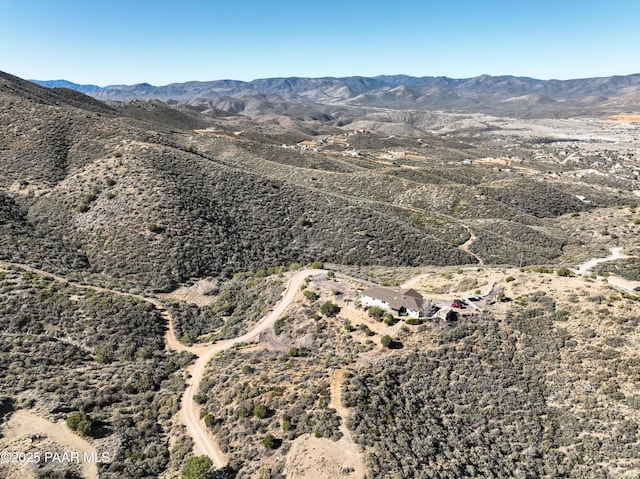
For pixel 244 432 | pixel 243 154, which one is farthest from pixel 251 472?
pixel 243 154

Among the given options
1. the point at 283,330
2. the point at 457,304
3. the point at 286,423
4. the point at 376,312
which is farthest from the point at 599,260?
the point at 286,423

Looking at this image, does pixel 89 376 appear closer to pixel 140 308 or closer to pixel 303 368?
pixel 140 308

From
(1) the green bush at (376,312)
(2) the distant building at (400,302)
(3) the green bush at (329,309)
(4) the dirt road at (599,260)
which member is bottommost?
(4) the dirt road at (599,260)

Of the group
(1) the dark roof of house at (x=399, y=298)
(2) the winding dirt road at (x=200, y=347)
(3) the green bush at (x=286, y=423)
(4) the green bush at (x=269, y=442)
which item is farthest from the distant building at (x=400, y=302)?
(4) the green bush at (x=269, y=442)

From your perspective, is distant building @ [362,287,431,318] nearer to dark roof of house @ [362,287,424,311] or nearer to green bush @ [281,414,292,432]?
dark roof of house @ [362,287,424,311]

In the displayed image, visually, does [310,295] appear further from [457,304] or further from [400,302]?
[457,304]

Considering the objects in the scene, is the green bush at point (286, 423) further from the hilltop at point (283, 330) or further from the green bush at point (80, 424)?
the green bush at point (80, 424)

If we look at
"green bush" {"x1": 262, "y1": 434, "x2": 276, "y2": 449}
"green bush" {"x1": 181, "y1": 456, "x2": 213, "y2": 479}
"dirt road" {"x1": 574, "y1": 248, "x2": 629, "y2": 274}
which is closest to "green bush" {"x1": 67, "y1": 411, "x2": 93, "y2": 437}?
"green bush" {"x1": 181, "y1": 456, "x2": 213, "y2": 479}
